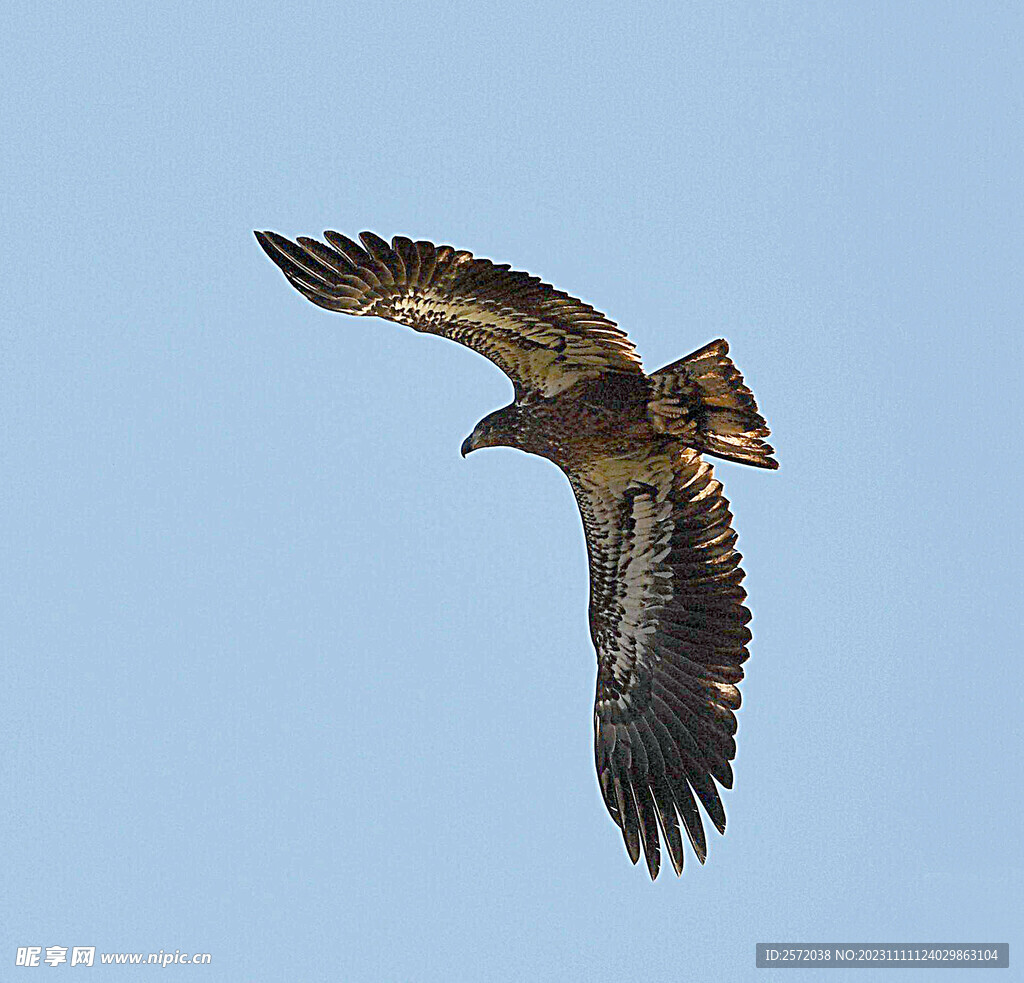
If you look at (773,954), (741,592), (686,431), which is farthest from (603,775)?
(773,954)

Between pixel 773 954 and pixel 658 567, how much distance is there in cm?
968

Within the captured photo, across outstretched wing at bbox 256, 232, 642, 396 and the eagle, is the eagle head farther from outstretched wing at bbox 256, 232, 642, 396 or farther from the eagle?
outstretched wing at bbox 256, 232, 642, 396

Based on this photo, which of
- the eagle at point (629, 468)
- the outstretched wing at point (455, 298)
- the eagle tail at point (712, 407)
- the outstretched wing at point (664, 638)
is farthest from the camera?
the outstretched wing at point (664, 638)

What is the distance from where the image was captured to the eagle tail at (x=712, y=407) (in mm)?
14109

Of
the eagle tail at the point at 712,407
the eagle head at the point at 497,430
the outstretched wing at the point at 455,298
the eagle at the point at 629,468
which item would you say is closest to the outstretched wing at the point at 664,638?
the eagle at the point at 629,468

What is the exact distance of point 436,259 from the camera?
13.6 m

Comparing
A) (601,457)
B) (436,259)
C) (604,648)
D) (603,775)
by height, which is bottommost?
(603,775)

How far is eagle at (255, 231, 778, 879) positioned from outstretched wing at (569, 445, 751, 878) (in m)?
0.01

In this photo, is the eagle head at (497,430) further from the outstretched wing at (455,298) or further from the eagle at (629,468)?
the outstretched wing at (455,298)

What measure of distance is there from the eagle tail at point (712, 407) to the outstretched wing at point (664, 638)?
1.48ft

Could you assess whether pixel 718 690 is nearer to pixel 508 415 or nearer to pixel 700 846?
pixel 700 846

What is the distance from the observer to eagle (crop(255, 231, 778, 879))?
13.9 m

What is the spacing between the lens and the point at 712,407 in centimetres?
1427

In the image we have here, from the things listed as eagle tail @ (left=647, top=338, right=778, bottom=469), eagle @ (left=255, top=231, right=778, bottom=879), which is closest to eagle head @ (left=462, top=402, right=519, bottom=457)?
eagle @ (left=255, top=231, right=778, bottom=879)
